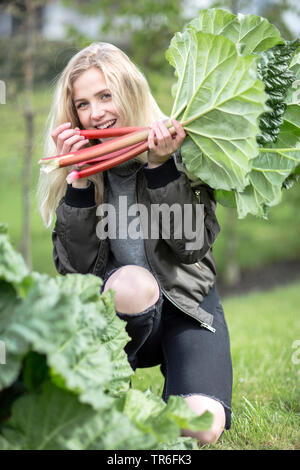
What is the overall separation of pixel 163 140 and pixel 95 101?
18.6 inches

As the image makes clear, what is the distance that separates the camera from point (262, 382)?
2.92 meters

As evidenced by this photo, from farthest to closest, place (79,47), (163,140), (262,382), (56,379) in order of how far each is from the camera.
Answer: (79,47) < (262,382) < (163,140) < (56,379)

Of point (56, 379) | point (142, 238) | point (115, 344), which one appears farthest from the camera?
point (142, 238)

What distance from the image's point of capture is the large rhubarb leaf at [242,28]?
212 centimetres

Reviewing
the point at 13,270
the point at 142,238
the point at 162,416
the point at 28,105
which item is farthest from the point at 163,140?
the point at 28,105

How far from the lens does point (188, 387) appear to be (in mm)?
2217

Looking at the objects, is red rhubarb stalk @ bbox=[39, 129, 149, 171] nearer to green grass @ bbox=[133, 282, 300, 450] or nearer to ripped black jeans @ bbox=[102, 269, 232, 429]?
ripped black jeans @ bbox=[102, 269, 232, 429]

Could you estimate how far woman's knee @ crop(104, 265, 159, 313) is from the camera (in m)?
2.13

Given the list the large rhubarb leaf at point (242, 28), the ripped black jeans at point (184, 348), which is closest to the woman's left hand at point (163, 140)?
the large rhubarb leaf at point (242, 28)

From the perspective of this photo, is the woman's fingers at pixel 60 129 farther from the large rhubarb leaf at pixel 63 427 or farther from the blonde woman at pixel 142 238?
the large rhubarb leaf at pixel 63 427

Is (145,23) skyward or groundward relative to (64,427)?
skyward

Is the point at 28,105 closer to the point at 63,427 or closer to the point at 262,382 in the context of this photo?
the point at 262,382

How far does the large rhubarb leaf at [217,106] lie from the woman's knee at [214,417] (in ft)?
2.68
